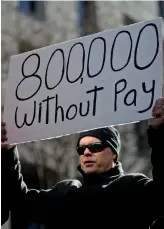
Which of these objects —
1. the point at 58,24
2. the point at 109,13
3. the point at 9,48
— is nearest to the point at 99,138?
the point at 9,48

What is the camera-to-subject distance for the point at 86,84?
1830mm

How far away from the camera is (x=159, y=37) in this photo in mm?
1738

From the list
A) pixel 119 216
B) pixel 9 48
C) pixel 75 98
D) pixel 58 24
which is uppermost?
pixel 58 24

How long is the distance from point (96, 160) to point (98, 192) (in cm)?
11

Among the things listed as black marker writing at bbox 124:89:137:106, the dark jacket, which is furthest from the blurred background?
black marker writing at bbox 124:89:137:106

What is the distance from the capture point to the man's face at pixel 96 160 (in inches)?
74.0

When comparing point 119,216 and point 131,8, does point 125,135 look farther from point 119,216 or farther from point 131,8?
point 119,216

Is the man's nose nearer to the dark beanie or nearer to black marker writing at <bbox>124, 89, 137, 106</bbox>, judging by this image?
the dark beanie

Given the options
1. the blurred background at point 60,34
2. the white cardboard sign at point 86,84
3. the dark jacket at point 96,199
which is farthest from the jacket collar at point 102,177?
the blurred background at point 60,34

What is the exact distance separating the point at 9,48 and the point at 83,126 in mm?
3311

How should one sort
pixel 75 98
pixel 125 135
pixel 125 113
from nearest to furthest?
pixel 125 113, pixel 75 98, pixel 125 135

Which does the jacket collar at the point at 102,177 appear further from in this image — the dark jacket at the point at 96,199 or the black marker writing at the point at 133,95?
the black marker writing at the point at 133,95

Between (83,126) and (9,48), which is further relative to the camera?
(9,48)

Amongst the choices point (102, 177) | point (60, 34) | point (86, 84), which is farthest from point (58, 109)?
point (60, 34)
